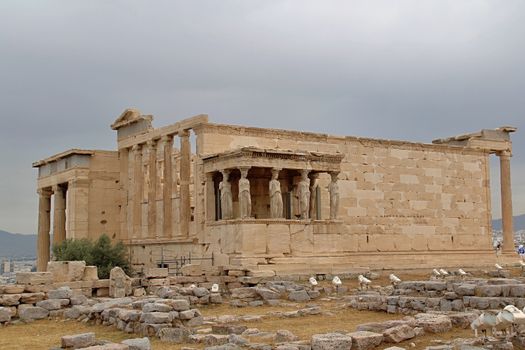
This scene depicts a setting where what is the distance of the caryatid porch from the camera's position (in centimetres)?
2400

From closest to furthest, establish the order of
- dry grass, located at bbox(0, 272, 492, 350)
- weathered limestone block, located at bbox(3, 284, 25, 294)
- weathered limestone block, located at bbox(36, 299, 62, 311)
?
1. dry grass, located at bbox(0, 272, 492, 350)
2. weathered limestone block, located at bbox(36, 299, 62, 311)
3. weathered limestone block, located at bbox(3, 284, 25, 294)

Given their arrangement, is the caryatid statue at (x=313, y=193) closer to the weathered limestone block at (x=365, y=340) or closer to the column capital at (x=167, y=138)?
the column capital at (x=167, y=138)

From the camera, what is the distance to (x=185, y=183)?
2734 centimetres

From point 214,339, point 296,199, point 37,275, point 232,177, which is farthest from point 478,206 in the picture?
point 214,339

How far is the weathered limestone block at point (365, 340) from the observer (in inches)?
403

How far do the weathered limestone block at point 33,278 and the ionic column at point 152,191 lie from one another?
10251 millimetres

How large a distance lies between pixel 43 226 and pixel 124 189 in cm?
486

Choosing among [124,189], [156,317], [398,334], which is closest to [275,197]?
[124,189]

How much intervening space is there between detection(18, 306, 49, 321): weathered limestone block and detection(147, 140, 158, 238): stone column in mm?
12165

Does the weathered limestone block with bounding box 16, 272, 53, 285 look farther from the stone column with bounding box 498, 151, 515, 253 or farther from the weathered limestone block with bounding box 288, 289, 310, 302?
the stone column with bounding box 498, 151, 515, 253

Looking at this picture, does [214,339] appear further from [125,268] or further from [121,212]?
[121,212]

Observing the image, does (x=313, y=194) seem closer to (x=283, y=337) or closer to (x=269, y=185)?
(x=269, y=185)

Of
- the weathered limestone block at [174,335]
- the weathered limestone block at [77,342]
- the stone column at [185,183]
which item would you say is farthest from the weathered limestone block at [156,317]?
the stone column at [185,183]

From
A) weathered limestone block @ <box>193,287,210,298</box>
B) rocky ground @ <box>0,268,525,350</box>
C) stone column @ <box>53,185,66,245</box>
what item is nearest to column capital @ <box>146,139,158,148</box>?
stone column @ <box>53,185,66,245</box>
